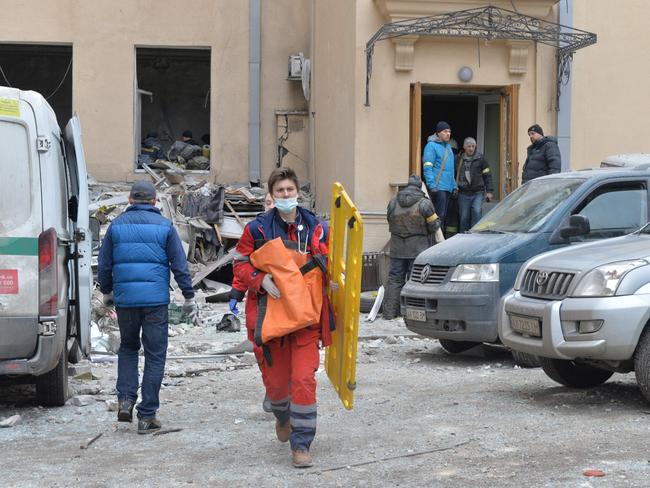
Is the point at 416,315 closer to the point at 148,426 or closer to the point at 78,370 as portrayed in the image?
the point at 78,370

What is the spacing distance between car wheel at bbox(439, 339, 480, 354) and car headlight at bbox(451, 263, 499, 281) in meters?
0.96

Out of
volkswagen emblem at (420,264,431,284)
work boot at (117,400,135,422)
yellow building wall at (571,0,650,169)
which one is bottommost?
work boot at (117,400,135,422)

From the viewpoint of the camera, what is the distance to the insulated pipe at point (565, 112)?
17.6 metres

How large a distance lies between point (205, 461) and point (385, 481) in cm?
125

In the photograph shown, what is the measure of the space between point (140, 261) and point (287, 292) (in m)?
1.55

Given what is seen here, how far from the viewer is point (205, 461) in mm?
6820

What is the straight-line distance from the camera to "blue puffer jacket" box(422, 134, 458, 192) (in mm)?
16562

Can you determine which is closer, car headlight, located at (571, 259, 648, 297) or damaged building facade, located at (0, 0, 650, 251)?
car headlight, located at (571, 259, 648, 297)

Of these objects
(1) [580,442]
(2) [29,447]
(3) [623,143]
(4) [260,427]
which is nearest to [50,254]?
(2) [29,447]

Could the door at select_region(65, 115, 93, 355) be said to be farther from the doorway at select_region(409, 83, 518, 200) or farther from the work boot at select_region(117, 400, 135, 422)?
the doorway at select_region(409, 83, 518, 200)

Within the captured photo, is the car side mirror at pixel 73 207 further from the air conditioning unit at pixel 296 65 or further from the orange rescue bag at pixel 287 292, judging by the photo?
the air conditioning unit at pixel 296 65

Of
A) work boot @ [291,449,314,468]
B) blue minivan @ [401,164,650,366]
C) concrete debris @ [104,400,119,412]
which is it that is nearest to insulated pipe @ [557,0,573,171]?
blue minivan @ [401,164,650,366]

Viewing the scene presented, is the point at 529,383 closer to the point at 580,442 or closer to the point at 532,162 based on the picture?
the point at 580,442

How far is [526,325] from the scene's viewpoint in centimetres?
841
